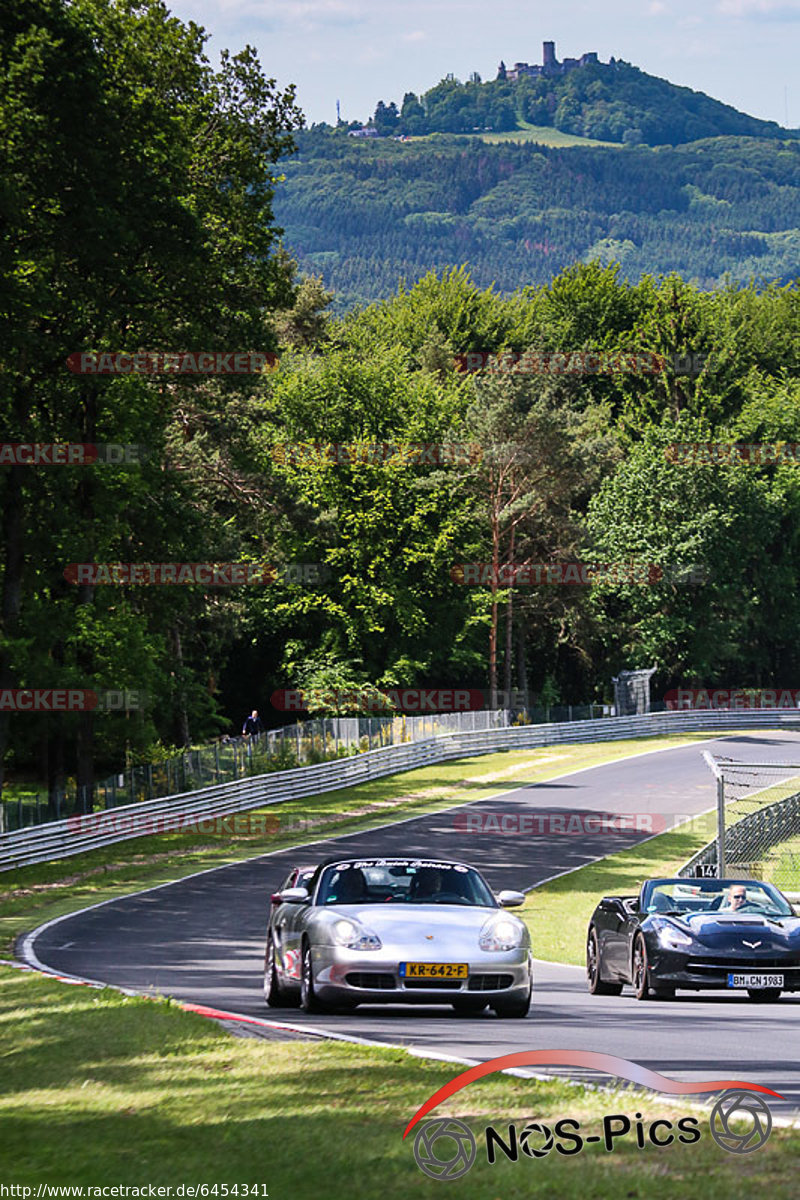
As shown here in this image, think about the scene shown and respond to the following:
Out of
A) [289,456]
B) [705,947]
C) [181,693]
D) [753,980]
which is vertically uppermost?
[289,456]

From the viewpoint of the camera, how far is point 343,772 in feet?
164

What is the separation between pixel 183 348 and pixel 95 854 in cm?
1234

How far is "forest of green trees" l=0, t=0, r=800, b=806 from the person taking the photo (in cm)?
3472

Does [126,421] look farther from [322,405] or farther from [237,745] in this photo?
[322,405]

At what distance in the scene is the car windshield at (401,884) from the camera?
1320cm

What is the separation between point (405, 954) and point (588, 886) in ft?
66.3

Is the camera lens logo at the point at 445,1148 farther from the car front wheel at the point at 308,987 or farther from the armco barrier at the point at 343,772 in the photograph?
the armco barrier at the point at 343,772

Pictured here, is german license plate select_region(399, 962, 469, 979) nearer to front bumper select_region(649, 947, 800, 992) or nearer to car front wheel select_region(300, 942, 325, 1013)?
car front wheel select_region(300, 942, 325, 1013)

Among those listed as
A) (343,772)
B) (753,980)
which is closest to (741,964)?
(753,980)

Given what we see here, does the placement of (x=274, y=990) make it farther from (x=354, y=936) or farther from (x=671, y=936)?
(x=671, y=936)

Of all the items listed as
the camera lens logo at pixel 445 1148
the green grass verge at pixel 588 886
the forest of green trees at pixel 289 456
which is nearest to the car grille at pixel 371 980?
the camera lens logo at pixel 445 1148

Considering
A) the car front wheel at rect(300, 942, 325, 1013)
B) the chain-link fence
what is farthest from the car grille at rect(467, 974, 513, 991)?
the chain-link fence

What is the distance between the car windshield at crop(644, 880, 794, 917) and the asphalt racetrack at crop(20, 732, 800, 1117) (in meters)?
0.93

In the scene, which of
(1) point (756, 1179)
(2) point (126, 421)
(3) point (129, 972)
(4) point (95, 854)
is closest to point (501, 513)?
(2) point (126, 421)
